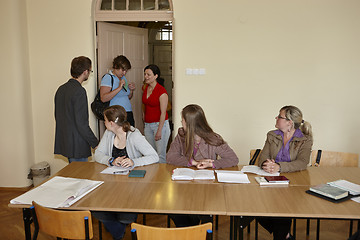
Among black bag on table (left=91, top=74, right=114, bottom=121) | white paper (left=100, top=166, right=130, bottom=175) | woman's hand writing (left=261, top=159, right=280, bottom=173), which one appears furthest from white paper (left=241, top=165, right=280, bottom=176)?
black bag on table (left=91, top=74, right=114, bottom=121)

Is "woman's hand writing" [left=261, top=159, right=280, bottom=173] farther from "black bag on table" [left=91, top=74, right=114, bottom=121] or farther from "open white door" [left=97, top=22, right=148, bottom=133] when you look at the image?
"open white door" [left=97, top=22, right=148, bottom=133]

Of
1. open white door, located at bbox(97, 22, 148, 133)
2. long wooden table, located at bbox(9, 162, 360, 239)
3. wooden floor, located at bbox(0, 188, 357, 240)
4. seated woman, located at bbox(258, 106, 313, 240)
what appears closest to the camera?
long wooden table, located at bbox(9, 162, 360, 239)

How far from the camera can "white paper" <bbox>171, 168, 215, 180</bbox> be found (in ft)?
8.86

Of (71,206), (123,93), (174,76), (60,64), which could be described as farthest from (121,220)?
(60,64)

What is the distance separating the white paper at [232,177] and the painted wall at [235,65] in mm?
2028

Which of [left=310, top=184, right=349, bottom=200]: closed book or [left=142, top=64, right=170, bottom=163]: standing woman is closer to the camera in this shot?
[left=310, top=184, right=349, bottom=200]: closed book

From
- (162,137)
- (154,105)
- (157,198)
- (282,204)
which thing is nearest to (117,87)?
(154,105)

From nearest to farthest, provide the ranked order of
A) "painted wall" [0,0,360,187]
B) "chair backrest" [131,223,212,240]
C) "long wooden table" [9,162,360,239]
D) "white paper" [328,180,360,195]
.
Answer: "chair backrest" [131,223,212,240], "long wooden table" [9,162,360,239], "white paper" [328,180,360,195], "painted wall" [0,0,360,187]

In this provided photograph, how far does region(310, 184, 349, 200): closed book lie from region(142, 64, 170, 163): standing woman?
7.62 feet

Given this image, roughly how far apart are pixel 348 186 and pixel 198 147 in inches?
48.6

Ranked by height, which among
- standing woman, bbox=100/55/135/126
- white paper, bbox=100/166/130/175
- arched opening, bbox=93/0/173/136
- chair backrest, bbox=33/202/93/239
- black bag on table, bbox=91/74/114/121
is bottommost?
chair backrest, bbox=33/202/93/239

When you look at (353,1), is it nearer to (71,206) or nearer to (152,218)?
(152,218)

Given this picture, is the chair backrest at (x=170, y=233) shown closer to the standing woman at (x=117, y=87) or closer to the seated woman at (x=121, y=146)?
the seated woman at (x=121, y=146)

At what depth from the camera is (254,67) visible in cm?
473
